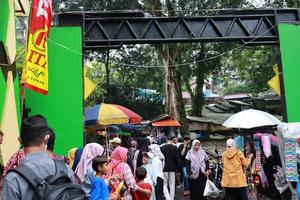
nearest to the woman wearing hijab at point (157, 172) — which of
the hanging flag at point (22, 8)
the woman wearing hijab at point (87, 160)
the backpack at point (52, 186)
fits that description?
the woman wearing hijab at point (87, 160)

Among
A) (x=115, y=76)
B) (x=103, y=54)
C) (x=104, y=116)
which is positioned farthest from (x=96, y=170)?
Answer: (x=115, y=76)

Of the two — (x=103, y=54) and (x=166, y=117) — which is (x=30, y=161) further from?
(x=103, y=54)

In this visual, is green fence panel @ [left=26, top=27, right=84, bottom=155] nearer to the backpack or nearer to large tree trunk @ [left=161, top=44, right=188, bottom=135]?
the backpack

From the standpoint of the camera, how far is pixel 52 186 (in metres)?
2.19

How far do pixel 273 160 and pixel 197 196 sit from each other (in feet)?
6.81

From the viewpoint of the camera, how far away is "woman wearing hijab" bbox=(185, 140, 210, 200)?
9562mm

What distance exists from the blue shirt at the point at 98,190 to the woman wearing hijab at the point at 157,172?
3351 millimetres

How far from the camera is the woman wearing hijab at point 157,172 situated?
823 centimetres

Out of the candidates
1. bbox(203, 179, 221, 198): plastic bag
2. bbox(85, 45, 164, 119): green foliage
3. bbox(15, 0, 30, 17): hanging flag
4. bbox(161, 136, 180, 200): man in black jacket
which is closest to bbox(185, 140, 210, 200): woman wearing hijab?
bbox(203, 179, 221, 198): plastic bag

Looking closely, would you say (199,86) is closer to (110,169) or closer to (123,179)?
(110,169)

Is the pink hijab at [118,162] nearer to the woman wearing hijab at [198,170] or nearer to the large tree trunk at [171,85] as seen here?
the woman wearing hijab at [198,170]

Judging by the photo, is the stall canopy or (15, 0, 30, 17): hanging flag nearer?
(15, 0, 30, 17): hanging flag

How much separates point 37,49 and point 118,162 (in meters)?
2.30

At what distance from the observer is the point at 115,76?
35375mm
